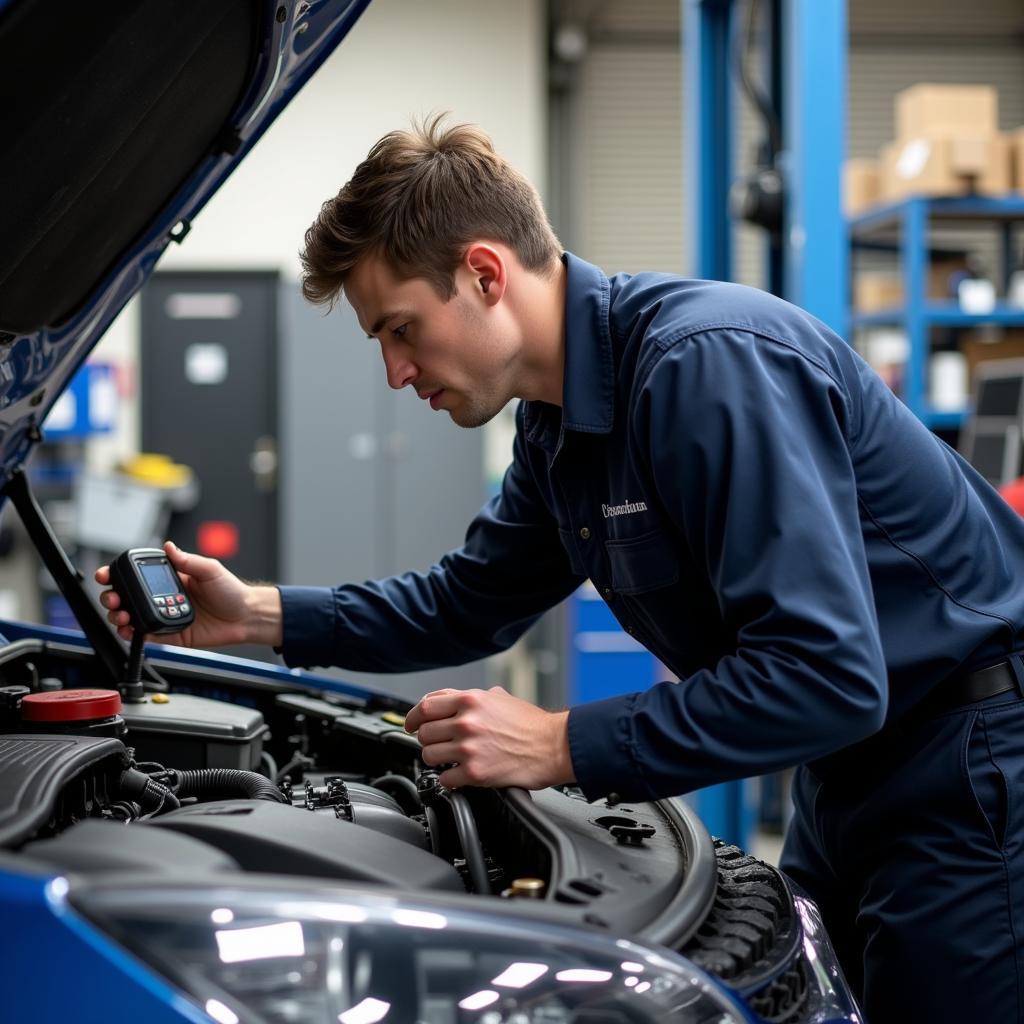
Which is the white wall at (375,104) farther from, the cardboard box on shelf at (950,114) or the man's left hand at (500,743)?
the man's left hand at (500,743)

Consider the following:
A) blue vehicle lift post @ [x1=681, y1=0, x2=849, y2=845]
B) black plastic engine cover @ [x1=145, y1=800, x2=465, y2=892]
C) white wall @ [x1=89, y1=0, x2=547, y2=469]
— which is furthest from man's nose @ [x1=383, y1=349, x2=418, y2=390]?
white wall @ [x1=89, y1=0, x2=547, y2=469]

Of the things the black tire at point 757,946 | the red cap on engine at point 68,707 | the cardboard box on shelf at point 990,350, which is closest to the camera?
the black tire at point 757,946

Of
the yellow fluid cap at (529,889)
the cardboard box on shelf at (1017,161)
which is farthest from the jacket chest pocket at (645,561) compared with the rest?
the cardboard box on shelf at (1017,161)

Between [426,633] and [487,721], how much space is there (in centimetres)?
57

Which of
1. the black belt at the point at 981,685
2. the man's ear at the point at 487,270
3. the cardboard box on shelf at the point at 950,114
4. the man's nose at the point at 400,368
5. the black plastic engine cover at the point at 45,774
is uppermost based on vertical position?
the cardboard box on shelf at the point at 950,114

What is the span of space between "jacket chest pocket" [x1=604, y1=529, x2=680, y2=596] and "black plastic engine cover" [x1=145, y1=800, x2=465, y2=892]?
14.3 inches

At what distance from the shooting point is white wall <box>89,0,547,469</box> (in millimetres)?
7629

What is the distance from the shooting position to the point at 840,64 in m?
3.15

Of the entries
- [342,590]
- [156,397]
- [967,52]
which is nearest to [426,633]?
[342,590]

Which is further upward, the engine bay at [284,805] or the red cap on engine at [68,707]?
the red cap on engine at [68,707]

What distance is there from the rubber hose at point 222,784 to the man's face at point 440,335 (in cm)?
46

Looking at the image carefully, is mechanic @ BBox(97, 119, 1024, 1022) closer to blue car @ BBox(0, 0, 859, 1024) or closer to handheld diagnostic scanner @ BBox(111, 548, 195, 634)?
blue car @ BBox(0, 0, 859, 1024)

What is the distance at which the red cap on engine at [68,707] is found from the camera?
1.36 metres

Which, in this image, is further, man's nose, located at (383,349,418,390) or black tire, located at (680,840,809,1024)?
man's nose, located at (383,349,418,390)
